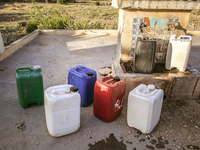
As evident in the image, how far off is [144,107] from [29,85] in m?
1.93

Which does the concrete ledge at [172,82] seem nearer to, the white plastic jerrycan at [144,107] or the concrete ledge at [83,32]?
the white plastic jerrycan at [144,107]

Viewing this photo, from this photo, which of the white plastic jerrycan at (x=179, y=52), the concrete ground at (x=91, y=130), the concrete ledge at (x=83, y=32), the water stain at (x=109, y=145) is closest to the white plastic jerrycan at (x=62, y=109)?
the concrete ground at (x=91, y=130)

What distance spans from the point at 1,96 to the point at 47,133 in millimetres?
1531

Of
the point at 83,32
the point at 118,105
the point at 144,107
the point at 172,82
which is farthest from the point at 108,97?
the point at 83,32

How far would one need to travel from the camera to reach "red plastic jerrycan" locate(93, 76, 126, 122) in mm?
2559

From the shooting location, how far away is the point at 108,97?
2.56 metres

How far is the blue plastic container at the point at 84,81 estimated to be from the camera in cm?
290

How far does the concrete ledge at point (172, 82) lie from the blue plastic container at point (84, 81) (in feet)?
2.14

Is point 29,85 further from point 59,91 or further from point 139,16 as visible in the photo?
point 139,16

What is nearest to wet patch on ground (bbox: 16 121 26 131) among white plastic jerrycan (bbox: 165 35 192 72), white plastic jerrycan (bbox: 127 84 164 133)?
white plastic jerrycan (bbox: 127 84 164 133)

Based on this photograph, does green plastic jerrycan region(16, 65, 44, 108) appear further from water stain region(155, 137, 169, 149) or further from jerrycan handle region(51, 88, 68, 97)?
water stain region(155, 137, 169, 149)

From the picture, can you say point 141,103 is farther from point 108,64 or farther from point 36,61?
point 36,61

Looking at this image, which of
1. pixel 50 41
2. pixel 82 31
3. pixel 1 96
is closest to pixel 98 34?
pixel 82 31

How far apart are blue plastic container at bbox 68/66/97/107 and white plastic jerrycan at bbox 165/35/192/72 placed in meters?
1.77
